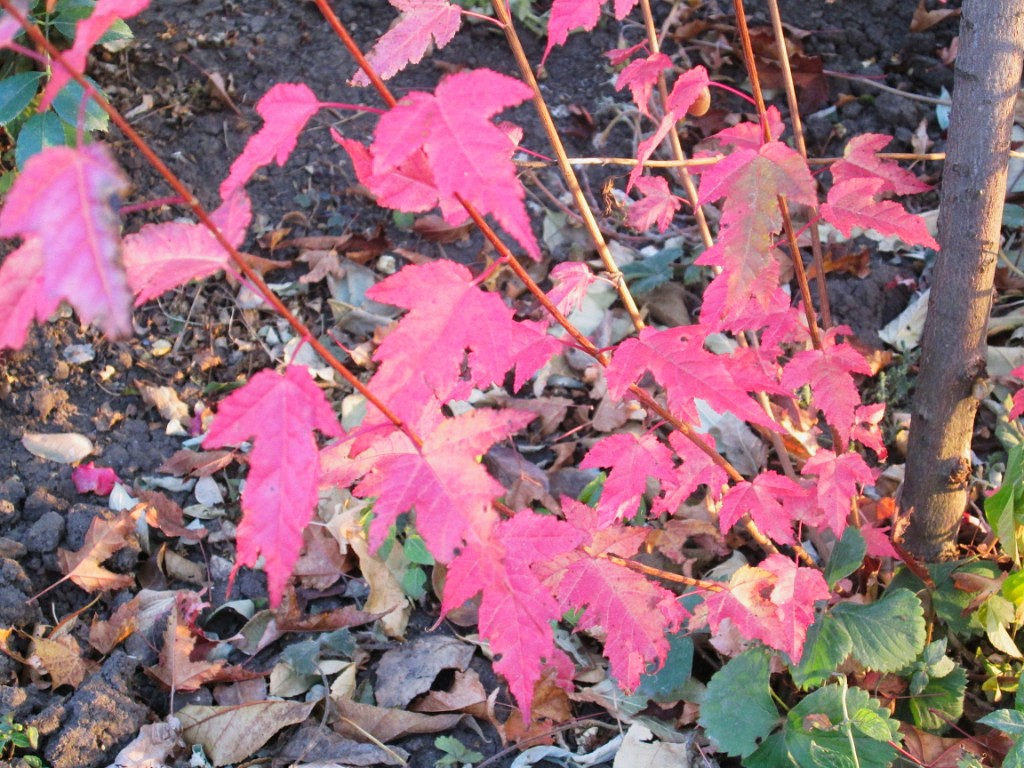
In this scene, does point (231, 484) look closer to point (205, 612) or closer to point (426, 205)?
point (205, 612)

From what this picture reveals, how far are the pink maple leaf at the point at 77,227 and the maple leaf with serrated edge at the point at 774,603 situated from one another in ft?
3.81

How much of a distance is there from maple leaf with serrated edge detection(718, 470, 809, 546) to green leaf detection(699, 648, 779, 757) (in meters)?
0.28

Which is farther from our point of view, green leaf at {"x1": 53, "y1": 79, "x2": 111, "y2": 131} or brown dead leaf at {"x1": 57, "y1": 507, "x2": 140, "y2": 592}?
green leaf at {"x1": 53, "y1": 79, "x2": 111, "y2": 131}

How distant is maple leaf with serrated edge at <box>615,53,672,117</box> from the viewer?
1.46 metres

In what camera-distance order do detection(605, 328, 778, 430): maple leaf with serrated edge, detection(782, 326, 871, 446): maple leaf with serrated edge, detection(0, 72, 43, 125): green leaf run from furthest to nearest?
detection(0, 72, 43, 125): green leaf, detection(782, 326, 871, 446): maple leaf with serrated edge, detection(605, 328, 778, 430): maple leaf with serrated edge

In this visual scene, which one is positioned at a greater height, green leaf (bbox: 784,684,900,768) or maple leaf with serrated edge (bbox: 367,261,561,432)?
maple leaf with serrated edge (bbox: 367,261,561,432)

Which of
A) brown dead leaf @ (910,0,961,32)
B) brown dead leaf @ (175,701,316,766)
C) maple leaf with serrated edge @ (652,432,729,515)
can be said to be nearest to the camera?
maple leaf with serrated edge @ (652,432,729,515)

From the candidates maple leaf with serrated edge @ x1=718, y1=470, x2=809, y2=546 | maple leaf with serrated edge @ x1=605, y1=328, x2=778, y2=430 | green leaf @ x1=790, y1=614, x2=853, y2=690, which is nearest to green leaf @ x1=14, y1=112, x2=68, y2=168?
maple leaf with serrated edge @ x1=605, y1=328, x2=778, y2=430

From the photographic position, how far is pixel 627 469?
1501 millimetres

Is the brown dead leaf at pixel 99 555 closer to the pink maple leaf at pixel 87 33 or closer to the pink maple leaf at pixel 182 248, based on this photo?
the pink maple leaf at pixel 182 248

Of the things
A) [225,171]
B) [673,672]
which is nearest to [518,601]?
[673,672]

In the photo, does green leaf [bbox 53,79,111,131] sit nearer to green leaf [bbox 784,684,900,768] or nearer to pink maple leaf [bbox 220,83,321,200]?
pink maple leaf [bbox 220,83,321,200]

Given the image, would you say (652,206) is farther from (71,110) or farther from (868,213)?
(71,110)

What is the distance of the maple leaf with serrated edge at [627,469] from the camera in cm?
150
